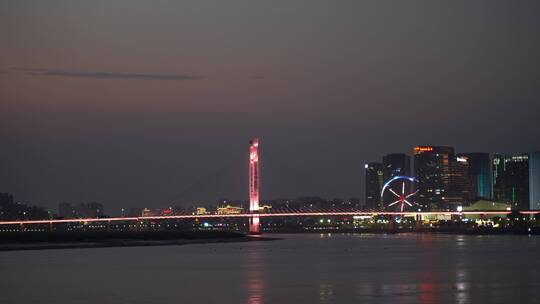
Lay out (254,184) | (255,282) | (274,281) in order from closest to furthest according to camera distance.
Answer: (255,282), (274,281), (254,184)

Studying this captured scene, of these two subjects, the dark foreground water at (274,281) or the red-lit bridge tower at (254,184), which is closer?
the dark foreground water at (274,281)

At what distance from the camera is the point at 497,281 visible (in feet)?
124

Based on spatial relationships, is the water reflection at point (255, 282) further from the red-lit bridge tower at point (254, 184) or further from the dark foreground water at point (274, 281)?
the red-lit bridge tower at point (254, 184)

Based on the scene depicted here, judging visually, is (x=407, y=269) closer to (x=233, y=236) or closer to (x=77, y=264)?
(x=77, y=264)

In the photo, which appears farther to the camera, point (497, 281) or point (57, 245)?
point (57, 245)

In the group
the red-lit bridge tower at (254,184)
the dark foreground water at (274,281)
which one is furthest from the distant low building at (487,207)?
the dark foreground water at (274,281)

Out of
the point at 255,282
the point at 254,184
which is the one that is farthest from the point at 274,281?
the point at 254,184

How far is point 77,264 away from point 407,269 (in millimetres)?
17486

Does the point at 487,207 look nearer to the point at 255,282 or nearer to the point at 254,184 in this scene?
the point at 254,184

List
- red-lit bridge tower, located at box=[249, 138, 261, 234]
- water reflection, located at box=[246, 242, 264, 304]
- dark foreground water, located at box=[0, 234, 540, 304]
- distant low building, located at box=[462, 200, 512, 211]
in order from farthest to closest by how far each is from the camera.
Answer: distant low building, located at box=[462, 200, 512, 211] → red-lit bridge tower, located at box=[249, 138, 261, 234] → dark foreground water, located at box=[0, 234, 540, 304] → water reflection, located at box=[246, 242, 264, 304]

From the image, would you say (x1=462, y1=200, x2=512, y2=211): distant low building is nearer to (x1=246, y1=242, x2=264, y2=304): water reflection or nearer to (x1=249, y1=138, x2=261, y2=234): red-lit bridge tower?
(x1=249, y1=138, x2=261, y2=234): red-lit bridge tower

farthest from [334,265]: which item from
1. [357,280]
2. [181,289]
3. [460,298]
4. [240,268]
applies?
[460,298]

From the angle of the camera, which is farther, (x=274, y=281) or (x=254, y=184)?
(x=254, y=184)

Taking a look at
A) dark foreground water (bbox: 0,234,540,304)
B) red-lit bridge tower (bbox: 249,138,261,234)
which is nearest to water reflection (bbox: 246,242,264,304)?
dark foreground water (bbox: 0,234,540,304)
